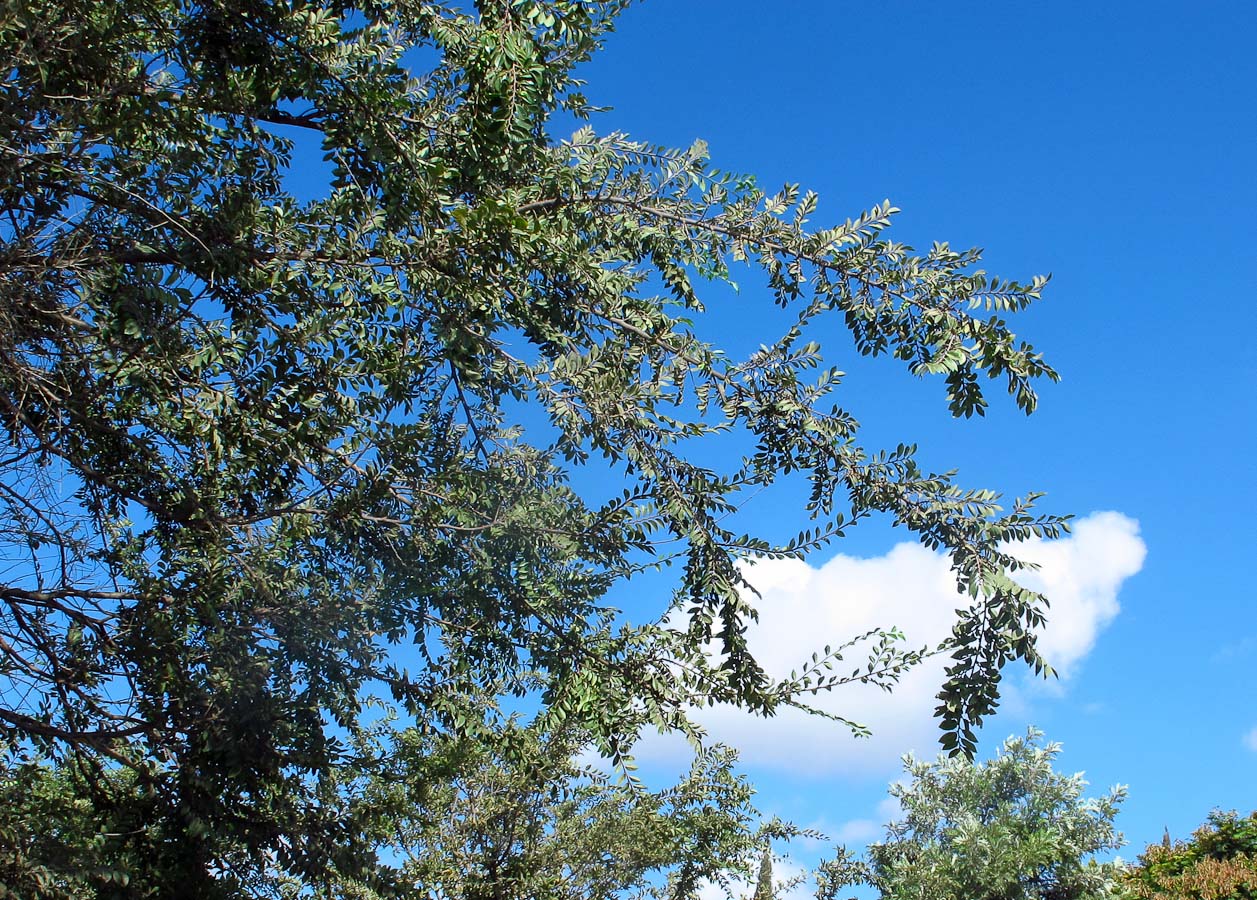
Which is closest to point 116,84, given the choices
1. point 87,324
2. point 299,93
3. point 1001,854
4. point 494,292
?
point 299,93

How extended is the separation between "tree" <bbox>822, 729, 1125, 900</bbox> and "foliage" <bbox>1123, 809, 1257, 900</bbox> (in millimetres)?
894

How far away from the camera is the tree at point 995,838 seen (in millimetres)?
13641

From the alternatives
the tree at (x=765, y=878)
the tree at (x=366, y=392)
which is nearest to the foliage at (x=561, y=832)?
the tree at (x=765, y=878)

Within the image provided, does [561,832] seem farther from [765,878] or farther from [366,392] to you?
[366,392]

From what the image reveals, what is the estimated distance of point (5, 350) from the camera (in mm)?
4953

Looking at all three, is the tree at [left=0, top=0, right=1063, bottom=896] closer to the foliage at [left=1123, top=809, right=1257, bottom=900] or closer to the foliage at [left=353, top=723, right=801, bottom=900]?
the foliage at [left=353, top=723, right=801, bottom=900]

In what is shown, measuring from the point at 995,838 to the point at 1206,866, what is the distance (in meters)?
4.31

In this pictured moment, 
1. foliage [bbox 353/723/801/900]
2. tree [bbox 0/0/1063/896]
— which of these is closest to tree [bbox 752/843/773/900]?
foliage [bbox 353/723/801/900]

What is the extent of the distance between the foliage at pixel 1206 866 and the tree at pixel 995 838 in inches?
35.2

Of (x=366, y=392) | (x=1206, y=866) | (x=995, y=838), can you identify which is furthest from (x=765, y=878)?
(x=366, y=392)

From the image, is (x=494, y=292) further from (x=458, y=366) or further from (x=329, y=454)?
(x=329, y=454)

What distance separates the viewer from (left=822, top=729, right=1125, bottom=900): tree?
13641 mm

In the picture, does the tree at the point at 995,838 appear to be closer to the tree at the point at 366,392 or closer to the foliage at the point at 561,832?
the foliage at the point at 561,832

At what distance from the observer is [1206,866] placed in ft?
50.9
